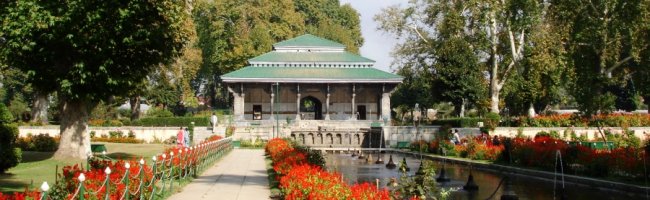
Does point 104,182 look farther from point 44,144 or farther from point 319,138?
point 319,138

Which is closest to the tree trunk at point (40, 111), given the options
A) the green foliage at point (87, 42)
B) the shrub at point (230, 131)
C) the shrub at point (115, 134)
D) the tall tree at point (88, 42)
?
the shrub at point (115, 134)

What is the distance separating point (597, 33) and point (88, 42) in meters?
33.2

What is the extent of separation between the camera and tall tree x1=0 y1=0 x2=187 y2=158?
72.6 ft

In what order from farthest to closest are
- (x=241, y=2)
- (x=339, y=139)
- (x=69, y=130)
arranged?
(x=241, y=2) → (x=339, y=139) → (x=69, y=130)

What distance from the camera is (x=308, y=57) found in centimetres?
6606

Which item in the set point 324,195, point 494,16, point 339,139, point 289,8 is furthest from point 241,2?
point 324,195

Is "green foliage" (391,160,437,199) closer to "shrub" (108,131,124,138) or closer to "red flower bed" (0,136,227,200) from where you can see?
"red flower bed" (0,136,227,200)

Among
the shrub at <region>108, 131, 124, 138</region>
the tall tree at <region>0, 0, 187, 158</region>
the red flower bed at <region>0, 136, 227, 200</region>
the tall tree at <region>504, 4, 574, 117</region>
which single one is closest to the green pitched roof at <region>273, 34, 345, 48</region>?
the tall tree at <region>504, 4, 574, 117</region>

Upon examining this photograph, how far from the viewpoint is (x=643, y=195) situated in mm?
19031

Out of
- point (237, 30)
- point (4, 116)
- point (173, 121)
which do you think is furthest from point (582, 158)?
point (237, 30)

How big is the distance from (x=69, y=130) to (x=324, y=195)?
18.4 meters

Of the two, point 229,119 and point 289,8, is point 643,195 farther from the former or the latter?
point 289,8

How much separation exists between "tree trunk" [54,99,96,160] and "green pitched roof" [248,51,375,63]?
1506 inches

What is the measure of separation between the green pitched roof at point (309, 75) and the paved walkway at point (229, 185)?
33403mm
